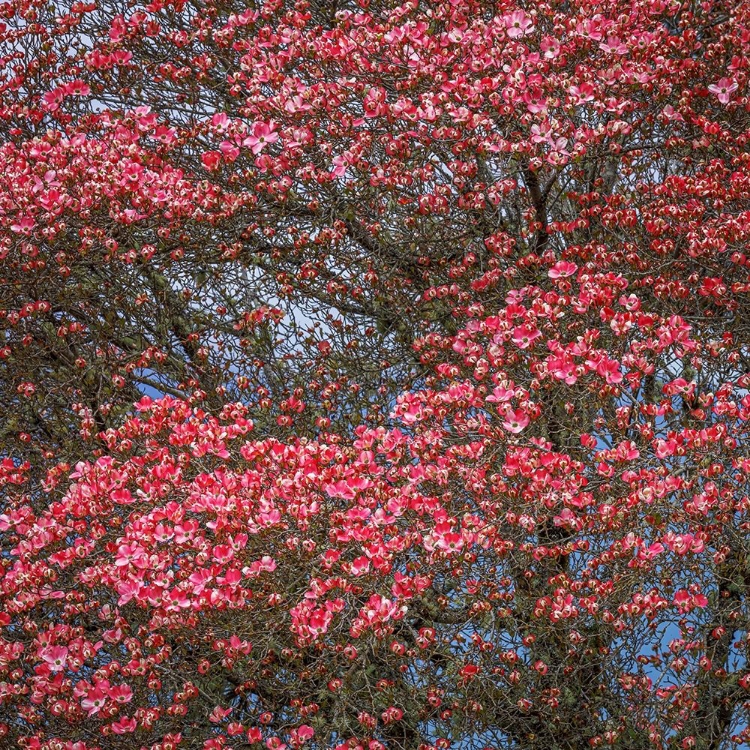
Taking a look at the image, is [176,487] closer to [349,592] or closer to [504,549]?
[349,592]

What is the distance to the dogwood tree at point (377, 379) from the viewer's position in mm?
4531

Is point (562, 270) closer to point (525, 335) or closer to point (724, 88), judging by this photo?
point (525, 335)

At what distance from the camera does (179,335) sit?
7.41 meters

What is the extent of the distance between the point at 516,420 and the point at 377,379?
228cm

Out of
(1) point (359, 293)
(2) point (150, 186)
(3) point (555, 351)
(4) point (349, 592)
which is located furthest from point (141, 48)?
(4) point (349, 592)

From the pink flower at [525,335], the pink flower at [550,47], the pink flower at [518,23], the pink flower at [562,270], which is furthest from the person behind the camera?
the pink flower at [518,23]

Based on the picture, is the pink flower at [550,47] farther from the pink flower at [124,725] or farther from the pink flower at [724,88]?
the pink flower at [124,725]

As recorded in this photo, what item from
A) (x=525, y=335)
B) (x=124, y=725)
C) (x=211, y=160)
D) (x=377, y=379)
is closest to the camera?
(x=124, y=725)

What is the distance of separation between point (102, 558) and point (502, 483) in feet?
6.84

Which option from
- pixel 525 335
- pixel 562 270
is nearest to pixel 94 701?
pixel 525 335

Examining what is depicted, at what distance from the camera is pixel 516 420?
4.75 metres

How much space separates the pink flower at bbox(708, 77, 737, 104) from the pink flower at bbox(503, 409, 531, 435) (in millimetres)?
2635

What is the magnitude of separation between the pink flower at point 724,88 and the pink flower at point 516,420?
2.64 m

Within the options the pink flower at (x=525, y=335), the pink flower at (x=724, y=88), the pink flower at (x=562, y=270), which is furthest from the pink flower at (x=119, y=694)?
the pink flower at (x=724, y=88)
